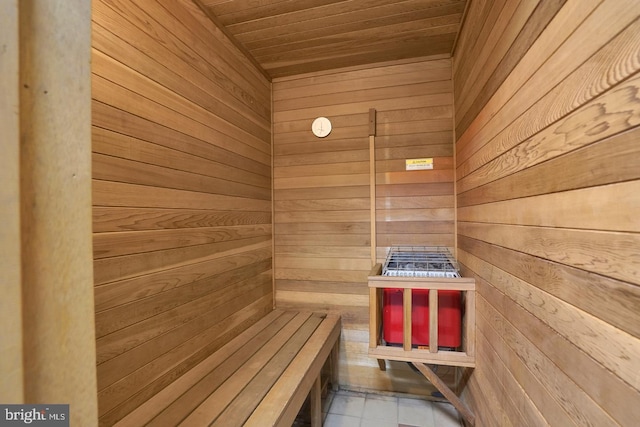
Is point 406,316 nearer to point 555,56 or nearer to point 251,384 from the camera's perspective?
point 251,384

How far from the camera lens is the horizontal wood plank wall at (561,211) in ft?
1.88

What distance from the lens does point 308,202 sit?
258 cm

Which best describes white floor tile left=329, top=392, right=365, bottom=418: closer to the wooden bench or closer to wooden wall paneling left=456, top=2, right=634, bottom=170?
the wooden bench

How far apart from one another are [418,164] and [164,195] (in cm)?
185

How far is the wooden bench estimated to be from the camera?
1.23 metres

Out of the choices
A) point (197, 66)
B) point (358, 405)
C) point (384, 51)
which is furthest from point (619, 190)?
point (358, 405)

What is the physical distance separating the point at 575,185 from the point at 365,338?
2.06 metres

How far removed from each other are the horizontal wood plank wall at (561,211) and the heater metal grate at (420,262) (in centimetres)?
36

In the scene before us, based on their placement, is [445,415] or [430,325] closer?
[430,325]

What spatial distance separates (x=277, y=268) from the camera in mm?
2637

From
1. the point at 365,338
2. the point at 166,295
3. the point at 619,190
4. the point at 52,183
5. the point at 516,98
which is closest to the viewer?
the point at 52,183

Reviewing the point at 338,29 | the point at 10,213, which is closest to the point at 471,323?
the point at 10,213

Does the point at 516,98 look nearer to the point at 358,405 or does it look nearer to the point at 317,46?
the point at 317,46

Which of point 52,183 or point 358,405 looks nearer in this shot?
point 52,183
